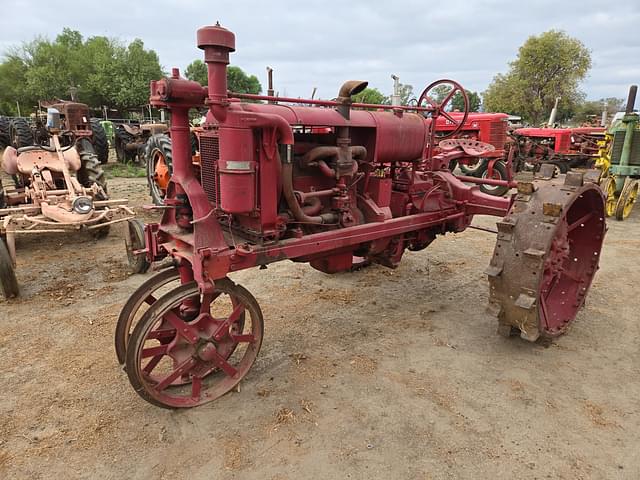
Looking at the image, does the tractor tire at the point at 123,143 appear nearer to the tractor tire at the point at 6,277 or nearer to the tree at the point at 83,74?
the tractor tire at the point at 6,277

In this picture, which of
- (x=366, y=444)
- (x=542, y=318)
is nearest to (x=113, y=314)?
(x=366, y=444)

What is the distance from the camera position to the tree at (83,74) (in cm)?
3675

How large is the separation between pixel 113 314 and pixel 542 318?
3.48m

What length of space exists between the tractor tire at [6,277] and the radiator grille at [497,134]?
10152 millimetres

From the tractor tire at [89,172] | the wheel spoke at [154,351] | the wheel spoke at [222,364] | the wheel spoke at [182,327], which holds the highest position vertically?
the tractor tire at [89,172]

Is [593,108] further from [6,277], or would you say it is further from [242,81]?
[6,277]

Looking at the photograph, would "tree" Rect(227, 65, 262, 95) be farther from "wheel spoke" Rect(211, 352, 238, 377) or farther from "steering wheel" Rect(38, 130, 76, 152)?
"wheel spoke" Rect(211, 352, 238, 377)

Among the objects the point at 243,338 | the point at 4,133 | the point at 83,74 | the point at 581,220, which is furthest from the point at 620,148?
the point at 83,74

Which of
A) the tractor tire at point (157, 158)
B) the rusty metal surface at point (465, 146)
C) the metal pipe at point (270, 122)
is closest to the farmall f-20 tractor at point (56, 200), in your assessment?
the tractor tire at point (157, 158)

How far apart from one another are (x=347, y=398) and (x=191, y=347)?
1.01m

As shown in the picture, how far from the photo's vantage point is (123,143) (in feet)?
47.8

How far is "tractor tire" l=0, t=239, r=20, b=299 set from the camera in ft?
13.4

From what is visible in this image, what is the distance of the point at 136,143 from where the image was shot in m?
14.0

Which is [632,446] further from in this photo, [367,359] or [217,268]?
[217,268]
